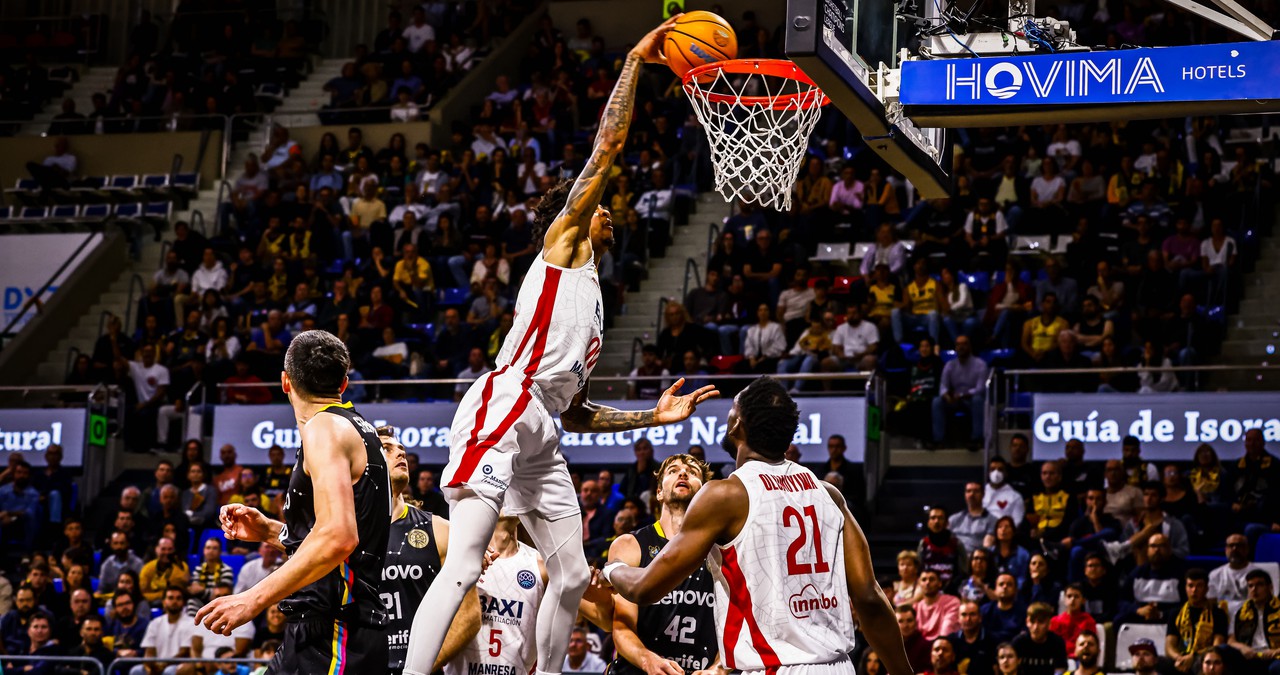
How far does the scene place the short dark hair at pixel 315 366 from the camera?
522 centimetres

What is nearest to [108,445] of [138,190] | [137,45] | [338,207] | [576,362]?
[338,207]

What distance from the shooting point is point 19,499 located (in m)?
16.8

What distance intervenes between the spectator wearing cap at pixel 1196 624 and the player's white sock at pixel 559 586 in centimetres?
602

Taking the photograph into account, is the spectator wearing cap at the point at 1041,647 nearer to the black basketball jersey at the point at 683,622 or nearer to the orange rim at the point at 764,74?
the black basketball jersey at the point at 683,622

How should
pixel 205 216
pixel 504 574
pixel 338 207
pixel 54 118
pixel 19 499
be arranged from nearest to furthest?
pixel 504 574
pixel 19 499
pixel 338 207
pixel 205 216
pixel 54 118

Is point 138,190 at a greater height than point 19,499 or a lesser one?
greater

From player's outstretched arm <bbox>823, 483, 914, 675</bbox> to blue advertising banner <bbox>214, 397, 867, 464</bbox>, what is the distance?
354 inches

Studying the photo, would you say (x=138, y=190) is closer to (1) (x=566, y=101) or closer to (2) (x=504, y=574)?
(1) (x=566, y=101)

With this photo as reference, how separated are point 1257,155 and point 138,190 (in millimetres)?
14985

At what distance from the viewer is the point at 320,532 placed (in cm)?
487

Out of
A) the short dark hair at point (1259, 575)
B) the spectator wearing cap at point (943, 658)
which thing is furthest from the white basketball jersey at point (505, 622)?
the short dark hair at point (1259, 575)

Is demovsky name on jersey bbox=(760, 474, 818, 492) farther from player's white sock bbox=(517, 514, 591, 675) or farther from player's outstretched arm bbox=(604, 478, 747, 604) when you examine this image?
player's white sock bbox=(517, 514, 591, 675)

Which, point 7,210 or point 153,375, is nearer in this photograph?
point 153,375

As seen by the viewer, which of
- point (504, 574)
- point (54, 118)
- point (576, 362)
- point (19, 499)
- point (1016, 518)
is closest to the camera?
point (576, 362)
